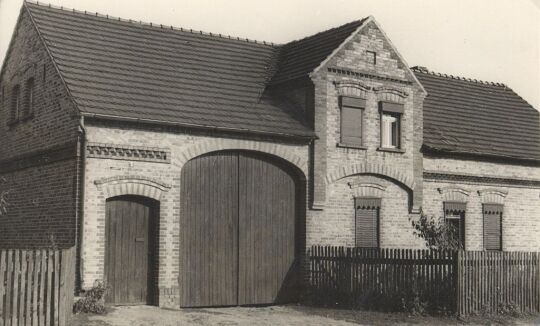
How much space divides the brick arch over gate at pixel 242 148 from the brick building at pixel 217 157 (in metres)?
0.04

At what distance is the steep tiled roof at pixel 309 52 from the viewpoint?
21.1 m

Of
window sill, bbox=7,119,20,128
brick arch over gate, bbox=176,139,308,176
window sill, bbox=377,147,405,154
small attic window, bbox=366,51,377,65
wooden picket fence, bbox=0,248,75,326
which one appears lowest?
wooden picket fence, bbox=0,248,75,326

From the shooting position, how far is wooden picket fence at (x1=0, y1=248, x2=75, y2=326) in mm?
12438

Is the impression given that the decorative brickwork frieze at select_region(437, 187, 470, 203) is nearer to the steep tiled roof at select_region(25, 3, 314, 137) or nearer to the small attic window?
the small attic window

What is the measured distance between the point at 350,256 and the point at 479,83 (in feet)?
44.6

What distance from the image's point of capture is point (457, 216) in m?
23.5

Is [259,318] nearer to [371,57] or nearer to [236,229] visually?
[236,229]

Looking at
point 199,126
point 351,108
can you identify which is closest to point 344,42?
point 351,108

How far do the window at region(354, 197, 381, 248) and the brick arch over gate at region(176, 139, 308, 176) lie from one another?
7.32 feet

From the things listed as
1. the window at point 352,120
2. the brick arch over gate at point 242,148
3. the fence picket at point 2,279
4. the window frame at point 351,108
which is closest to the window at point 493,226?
the window frame at point 351,108

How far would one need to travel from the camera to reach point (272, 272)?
63.2 ft

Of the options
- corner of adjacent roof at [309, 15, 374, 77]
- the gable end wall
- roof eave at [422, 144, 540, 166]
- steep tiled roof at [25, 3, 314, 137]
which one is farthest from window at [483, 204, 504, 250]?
the gable end wall

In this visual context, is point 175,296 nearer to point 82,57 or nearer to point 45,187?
point 45,187

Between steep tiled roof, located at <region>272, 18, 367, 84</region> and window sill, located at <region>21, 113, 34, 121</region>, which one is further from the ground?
steep tiled roof, located at <region>272, 18, 367, 84</region>
